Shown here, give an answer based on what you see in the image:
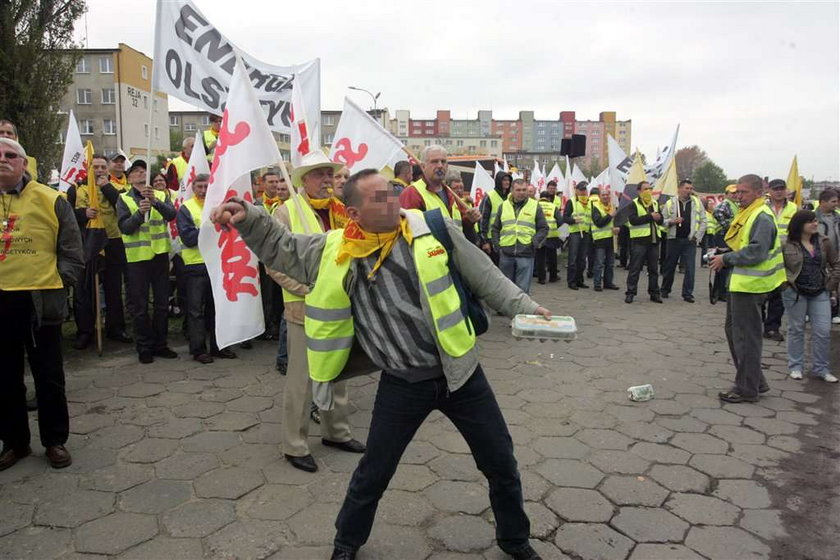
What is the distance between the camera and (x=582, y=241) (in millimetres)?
12680

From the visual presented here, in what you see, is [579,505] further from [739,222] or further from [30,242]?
[30,242]

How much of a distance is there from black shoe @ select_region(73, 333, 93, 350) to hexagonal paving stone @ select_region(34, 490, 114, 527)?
3.75 m

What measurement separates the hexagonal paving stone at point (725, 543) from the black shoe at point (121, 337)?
6593mm

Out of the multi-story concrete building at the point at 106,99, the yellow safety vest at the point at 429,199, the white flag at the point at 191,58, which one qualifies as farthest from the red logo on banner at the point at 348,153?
the multi-story concrete building at the point at 106,99

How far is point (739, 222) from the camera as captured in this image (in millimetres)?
5633

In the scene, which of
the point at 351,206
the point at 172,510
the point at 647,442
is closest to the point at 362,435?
the point at 172,510

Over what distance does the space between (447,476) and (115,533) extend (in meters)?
2.01

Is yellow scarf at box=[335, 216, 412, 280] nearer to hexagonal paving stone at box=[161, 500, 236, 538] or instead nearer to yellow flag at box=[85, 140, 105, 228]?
hexagonal paving stone at box=[161, 500, 236, 538]

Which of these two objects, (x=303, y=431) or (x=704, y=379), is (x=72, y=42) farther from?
(x=704, y=379)

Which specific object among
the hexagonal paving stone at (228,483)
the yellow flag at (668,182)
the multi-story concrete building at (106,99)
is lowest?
the hexagonal paving stone at (228,483)

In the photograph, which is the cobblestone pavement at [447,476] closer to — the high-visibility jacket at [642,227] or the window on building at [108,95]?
the high-visibility jacket at [642,227]

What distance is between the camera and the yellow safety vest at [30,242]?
383 centimetres

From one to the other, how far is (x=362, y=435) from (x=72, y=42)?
46.5 ft

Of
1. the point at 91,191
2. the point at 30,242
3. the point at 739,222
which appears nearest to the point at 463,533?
the point at 30,242
